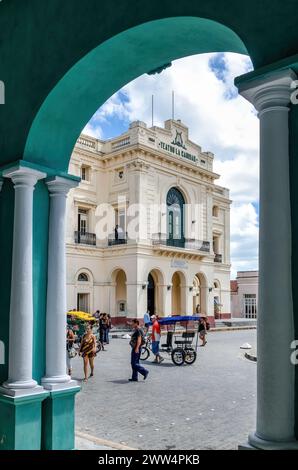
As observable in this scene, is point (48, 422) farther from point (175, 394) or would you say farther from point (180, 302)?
point (180, 302)

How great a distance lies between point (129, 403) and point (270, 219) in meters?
7.32

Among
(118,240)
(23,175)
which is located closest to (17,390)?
(23,175)

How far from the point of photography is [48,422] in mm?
5645

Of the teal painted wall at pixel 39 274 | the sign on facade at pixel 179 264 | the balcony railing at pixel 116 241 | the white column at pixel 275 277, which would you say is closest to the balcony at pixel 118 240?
the balcony railing at pixel 116 241

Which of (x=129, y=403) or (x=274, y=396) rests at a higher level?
(x=274, y=396)

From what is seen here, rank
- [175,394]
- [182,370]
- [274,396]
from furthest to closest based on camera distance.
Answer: [182,370] → [175,394] → [274,396]

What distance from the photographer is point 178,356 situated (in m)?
15.3

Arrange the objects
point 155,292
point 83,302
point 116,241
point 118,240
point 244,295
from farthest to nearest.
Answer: point 244,295 → point 155,292 → point 116,241 → point 118,240 → point 83,302

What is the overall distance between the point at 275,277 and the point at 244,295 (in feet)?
146

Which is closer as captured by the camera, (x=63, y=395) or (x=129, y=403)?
(x=63, y=395)

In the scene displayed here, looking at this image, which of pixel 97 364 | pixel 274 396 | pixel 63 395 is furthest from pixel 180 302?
pixel 274 396

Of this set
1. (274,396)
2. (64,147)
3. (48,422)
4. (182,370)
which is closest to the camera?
(274,396)

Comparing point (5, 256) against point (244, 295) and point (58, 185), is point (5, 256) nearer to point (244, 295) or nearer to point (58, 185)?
point (58, 185)

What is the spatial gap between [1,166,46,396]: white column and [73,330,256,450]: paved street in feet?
7.96
